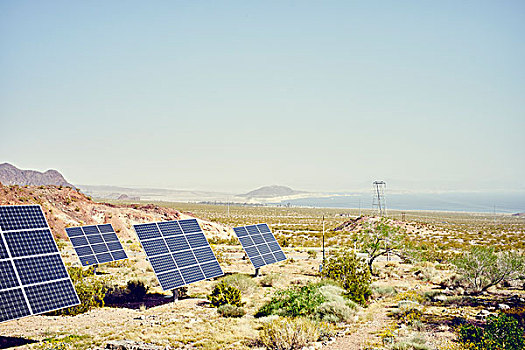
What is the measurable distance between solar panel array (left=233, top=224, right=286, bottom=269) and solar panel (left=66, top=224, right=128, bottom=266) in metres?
7.17

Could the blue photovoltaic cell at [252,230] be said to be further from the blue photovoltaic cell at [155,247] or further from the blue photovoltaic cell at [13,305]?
the blue photovoltaic cell at [13,305]

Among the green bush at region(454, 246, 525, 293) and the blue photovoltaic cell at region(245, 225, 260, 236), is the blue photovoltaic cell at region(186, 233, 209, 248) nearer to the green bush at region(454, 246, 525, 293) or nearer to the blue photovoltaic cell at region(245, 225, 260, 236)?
the blue photovoltaic cell at region(245, 225, 260, 236)

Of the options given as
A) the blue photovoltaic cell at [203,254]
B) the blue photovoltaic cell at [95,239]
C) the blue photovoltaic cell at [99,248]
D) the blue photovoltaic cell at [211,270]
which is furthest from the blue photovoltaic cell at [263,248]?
the blue photovoltaic cell at [95,239]

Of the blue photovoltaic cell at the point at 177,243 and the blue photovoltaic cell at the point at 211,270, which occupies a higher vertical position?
the blue photovoltaic cell at the point at 177,243

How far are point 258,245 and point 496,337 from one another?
1593cm

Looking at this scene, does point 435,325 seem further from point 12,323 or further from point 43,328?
point 12,323

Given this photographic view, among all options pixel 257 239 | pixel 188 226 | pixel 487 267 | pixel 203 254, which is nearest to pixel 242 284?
pixel 203 254

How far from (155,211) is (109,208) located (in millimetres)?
8418

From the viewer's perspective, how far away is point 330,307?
55.7ft

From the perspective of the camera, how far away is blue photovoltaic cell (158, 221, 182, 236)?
20.9 meters

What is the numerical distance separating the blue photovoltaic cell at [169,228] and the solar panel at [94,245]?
22.8ft

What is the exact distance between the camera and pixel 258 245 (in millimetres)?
27531

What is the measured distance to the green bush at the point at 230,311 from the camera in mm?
17469

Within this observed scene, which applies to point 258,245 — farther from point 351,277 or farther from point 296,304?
point 296,304
